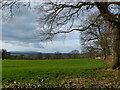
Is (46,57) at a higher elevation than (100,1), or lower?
lower

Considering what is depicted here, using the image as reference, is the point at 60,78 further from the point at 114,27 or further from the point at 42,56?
the point at 42,56

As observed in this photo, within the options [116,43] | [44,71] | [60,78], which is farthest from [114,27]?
[60,78]

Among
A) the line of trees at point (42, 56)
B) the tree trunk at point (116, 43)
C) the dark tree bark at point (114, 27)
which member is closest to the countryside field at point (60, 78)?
the tree trunk at point (116, 43)

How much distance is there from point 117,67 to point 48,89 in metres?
10.6

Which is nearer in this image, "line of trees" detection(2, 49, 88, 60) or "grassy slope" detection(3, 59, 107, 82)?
"grassy slope" detection(3, 59, 107, 82)

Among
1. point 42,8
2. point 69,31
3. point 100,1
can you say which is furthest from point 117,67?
point 42,8

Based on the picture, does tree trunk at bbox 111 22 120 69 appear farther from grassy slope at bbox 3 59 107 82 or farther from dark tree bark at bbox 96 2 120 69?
grassy slope at bbox 3 59 107 82

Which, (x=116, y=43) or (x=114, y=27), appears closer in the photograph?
(x=114, y=27)

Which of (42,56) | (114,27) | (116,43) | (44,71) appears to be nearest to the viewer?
(44,71)

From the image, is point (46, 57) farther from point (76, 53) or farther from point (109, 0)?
point (109, 0)

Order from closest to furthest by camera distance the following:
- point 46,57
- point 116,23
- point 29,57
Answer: point 116,23, point 29,57, point 46,57

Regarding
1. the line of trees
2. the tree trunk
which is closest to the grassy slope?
the tree trunk

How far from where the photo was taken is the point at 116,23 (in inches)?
555

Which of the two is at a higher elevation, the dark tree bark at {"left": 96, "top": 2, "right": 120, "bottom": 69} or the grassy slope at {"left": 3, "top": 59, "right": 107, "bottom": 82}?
the dark tree bark at {"left": 96, "top": 2, "right": 120, "bottom": 69}
